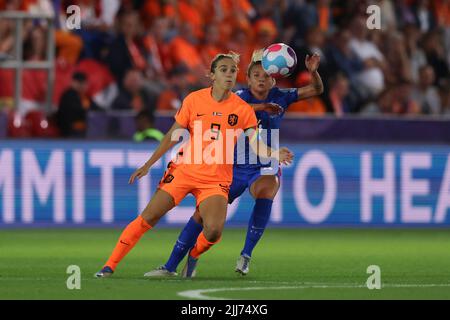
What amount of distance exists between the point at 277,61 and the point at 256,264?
7.13 feet

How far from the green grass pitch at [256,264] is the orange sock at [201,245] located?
0.76ft

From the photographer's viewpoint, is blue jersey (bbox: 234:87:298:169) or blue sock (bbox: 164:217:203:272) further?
blue jersey (bbox: 234:87:298:169)

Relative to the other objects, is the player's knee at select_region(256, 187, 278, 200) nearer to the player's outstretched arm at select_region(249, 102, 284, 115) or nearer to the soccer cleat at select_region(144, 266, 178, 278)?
the player's outstretched arm at select_region(249, 102, 284, 115)

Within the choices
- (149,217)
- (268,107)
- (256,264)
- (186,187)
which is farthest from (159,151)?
(256,264)

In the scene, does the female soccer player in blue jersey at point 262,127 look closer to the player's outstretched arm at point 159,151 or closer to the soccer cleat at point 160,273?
the soccer cleat at point 160,273

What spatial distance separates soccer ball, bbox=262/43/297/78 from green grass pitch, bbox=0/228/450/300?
1775mm

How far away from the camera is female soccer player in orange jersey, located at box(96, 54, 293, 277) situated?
10539 mm

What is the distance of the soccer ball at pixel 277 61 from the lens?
11.4m

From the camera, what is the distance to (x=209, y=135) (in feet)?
34.9

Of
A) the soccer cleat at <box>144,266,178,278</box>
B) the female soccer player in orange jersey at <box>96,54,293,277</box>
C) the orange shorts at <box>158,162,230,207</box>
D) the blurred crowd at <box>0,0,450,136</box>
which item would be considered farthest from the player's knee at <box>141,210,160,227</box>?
the blurred crowd at <box>0,0,450,136</box>

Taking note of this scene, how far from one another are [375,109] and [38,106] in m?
5.36

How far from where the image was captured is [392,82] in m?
21.2
